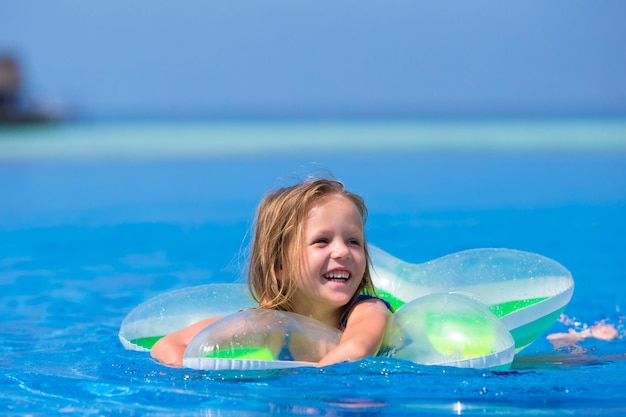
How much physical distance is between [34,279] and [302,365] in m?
2.85

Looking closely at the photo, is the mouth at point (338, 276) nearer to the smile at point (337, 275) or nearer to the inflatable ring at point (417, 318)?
the smile at point (337, 275)

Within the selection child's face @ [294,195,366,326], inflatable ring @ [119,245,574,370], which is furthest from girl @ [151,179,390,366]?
inflatable ring @ [119,245,574,370]

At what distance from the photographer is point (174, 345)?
110 inches

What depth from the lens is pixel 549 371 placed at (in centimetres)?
272

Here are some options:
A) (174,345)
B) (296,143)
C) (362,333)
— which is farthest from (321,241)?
(296,143)

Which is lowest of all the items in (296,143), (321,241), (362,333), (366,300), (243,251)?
(362,333)

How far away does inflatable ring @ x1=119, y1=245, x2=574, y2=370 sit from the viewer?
2.50m

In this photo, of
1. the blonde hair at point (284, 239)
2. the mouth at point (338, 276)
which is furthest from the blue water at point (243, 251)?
the mouth at point (338, 276)

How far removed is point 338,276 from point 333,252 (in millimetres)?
73

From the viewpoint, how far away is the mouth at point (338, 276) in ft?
8.68

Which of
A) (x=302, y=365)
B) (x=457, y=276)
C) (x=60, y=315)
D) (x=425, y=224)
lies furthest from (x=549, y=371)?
(x=425, y=224)

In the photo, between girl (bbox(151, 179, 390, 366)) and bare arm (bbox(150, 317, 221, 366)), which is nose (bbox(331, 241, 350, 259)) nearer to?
girl (bbox(151, 179, 390, 366))

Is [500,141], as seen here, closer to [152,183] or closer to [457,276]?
[152,183]

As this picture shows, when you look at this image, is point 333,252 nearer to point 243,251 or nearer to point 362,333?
point 362,333
